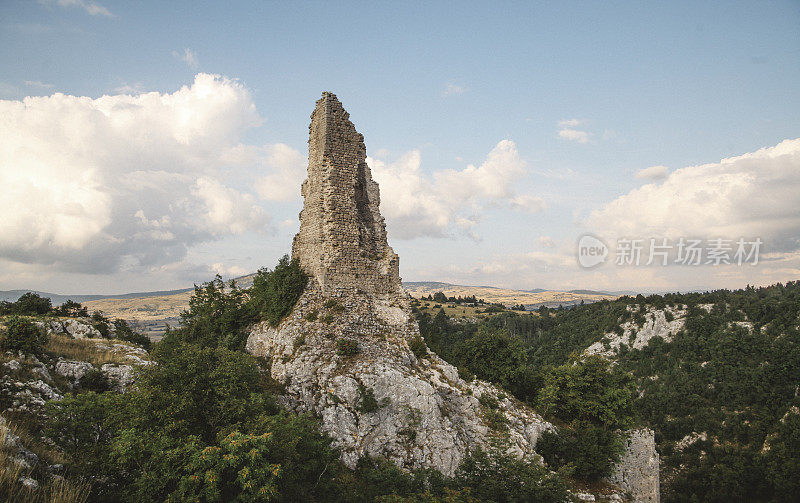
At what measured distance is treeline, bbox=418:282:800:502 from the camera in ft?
69.6

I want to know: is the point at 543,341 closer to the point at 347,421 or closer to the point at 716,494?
the point at 716,494

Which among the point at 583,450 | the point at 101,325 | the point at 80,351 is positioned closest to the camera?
the point at 80,351

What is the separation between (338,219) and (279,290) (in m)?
4.25

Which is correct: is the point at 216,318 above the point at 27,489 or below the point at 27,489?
above

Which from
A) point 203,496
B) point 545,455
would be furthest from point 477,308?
point 203,496

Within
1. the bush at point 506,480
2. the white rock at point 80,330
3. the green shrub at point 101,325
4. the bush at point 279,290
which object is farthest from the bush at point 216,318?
the bush at point 506,480

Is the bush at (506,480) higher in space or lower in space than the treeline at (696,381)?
higher

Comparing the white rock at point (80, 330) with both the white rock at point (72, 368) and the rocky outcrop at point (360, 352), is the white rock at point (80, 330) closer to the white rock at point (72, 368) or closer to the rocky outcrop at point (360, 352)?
the white rock at point (72, 368)

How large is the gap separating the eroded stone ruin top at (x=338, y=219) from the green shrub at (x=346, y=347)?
8.51ft

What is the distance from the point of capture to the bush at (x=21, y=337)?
493 inches

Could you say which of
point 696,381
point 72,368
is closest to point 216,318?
point 72,368

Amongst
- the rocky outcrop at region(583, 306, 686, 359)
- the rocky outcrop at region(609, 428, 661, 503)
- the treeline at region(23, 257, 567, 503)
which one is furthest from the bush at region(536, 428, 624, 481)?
the rocky outcrop at region(583, 306, 686, 359)

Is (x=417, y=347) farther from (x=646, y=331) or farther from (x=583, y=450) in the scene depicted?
(x=646, y=331)

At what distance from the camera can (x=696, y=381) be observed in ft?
191
